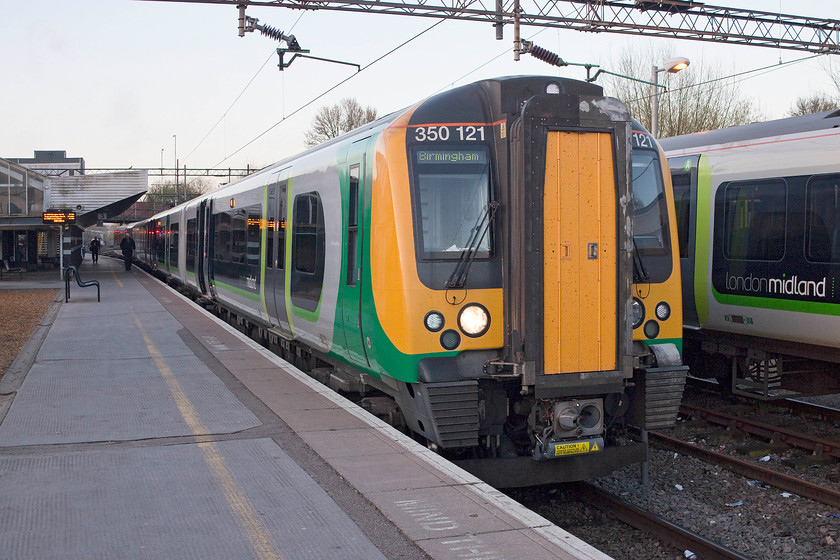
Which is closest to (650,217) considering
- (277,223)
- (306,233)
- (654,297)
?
(654,297)

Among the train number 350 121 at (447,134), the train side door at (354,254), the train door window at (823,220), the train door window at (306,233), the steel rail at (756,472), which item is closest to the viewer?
the train number 350 121 at (447,134)

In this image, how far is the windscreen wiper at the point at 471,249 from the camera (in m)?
6.35

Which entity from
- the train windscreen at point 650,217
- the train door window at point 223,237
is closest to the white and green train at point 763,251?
the train windscreen at point 650,217

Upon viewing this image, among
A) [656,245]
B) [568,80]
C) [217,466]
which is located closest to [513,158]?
[568,80]

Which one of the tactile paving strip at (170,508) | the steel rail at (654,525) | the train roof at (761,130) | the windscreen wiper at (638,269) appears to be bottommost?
the steel rail at (654,525)

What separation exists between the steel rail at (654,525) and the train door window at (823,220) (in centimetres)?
392

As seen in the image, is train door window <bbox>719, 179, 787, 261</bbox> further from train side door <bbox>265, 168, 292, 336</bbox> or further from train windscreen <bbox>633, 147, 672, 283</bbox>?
train side door <bbox>265, 168, 292, 336</bbox>

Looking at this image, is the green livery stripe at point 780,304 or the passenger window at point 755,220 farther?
the passenger window at point 755,220

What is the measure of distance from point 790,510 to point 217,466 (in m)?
4.80

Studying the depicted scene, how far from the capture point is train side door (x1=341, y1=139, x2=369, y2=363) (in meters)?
7.37

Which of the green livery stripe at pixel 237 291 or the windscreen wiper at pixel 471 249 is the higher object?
the windscreen wiper at pixel 471 249

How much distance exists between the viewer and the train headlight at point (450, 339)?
6.30 m

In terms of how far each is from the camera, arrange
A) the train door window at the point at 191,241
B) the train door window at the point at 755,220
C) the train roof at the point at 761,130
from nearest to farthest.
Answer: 1. the train roof at the point at 761,130
2. the train door window at the point at 755,220
3. the train door window at the point at 191,241

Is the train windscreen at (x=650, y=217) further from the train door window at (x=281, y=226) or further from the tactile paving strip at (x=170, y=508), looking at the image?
the train door window at (x=281, y=226)
